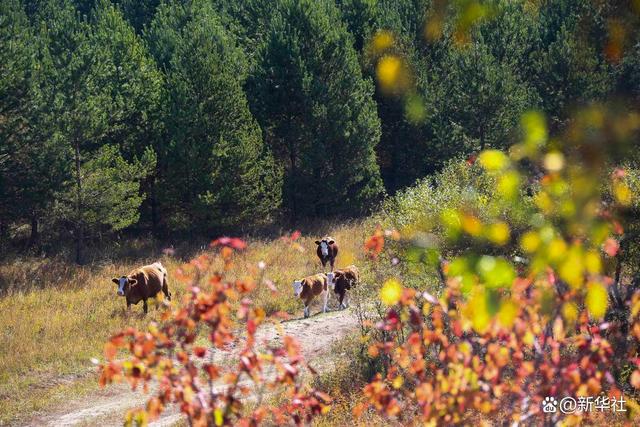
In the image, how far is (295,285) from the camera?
76.0ft

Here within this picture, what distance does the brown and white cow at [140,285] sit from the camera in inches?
913

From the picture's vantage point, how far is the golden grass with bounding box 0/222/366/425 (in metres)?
18.0

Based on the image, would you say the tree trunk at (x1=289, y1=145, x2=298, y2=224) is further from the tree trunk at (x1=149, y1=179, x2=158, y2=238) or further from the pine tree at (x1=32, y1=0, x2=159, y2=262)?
the pine tree at (x1=32, y1=0, x2=159, y2=262)

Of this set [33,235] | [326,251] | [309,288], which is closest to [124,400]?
[309,288]

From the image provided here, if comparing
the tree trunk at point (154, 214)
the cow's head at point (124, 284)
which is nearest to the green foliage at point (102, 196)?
the tree trunk at point (154, 214)

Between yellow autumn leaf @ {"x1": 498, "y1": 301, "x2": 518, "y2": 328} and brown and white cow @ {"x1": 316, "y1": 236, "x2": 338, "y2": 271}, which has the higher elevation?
brown and white cow @ {"x1": 316, "y1": 236, "x2": 338, "y2": 271}

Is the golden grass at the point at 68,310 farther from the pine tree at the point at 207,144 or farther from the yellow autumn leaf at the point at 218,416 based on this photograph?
the yellow autumn leaf at the point at 218,416

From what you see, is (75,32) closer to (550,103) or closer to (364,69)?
(364,69)

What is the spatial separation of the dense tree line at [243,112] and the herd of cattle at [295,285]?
6839 mm

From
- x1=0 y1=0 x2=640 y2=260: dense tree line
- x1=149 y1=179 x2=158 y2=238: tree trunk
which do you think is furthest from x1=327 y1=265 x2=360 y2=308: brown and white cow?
x1=149 y1=179 x2=158 y2=238: tree trunk

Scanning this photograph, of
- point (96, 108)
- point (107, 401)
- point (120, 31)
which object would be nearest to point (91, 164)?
point (96, 108)

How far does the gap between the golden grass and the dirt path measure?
58 cm

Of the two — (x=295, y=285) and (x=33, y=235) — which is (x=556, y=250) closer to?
(x=295, y=285)

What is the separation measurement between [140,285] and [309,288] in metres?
5.20
